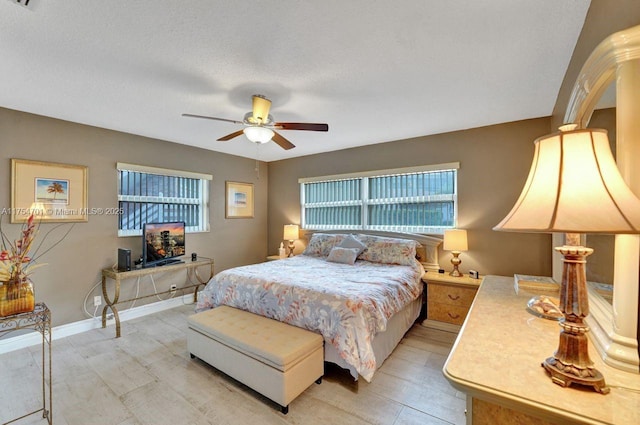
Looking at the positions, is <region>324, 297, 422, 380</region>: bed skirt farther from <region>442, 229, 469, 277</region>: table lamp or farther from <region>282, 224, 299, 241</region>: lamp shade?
<region>282, 224, 299, 241</region>: lamp shade

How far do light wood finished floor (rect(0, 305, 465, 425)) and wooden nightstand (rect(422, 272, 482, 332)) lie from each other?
40cm

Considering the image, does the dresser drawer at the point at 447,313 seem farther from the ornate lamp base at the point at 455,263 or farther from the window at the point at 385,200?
the window at the point at 385,200

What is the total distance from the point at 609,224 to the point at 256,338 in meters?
2.10

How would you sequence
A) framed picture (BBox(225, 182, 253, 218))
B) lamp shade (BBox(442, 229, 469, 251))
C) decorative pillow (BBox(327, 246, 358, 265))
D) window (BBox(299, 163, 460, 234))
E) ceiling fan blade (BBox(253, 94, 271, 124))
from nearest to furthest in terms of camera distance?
ceiling fan blade (BBox(253, 94, 271, 124))
lamp shade (BBox(442, 229, 469, 251))
decorative pillow (BBox(327, 246, 358, 265))
window (BBox(299, 163, 460, 234))
framed picture (BBox(225, 182, 253, 218))

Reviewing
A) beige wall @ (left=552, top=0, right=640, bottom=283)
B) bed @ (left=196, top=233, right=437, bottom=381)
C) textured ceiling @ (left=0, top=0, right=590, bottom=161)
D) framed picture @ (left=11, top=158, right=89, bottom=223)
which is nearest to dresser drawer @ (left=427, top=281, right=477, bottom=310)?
bed @ (left=196, top=233, right=437, bottom=381)

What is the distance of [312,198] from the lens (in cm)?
511

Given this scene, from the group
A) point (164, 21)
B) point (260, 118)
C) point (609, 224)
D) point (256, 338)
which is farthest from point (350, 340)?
point (164, 21)

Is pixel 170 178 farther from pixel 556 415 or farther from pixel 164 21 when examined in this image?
pixel 556 415

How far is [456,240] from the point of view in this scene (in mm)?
3281

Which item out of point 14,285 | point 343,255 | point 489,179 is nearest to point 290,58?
point 14,285

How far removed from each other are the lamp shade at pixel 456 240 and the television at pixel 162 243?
11.8 ft

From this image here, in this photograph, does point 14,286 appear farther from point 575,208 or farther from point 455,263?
point 455,263

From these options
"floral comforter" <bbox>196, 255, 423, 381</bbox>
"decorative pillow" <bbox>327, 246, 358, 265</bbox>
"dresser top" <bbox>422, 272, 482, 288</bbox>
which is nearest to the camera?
"floral comforter" <bbox>196, 255, 423, 381</bbox>

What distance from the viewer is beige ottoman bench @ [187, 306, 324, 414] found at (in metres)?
1.90
